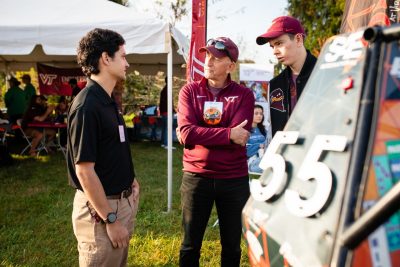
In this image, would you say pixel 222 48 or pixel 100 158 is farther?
pixel 222 48

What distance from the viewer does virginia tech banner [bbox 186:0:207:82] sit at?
14.0 feet

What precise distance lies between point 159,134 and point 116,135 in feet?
33.4

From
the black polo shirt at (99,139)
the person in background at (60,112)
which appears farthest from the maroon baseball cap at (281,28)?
the person in background at (60,112)

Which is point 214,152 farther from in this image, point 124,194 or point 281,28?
point 281,28

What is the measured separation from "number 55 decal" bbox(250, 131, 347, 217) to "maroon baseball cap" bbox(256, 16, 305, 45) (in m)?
1.21

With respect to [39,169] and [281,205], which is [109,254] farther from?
[39,169]

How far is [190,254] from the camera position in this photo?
2678 millimetres

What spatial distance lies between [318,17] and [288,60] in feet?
74.1

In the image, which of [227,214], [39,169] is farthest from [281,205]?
[39,169]

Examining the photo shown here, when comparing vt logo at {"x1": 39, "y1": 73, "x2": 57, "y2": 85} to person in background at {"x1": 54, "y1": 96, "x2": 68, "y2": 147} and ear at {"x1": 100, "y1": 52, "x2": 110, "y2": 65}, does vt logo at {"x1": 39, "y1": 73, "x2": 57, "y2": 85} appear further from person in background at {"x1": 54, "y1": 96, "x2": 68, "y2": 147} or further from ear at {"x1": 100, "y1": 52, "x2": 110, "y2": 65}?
ear at {"x1": 100, "y1": 52, "x2": 110, "y2": 65}

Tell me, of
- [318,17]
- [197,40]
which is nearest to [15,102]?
[197,40]

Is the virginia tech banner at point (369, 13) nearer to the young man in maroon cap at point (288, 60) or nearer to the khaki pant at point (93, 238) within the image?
the young man in maroon cap at point (288, 60)

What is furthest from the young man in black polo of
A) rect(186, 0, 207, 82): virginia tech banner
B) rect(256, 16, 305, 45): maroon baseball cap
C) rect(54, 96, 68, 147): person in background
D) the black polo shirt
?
rect(54, 96, 68, 147): person in background

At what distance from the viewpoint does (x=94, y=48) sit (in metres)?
2.05
